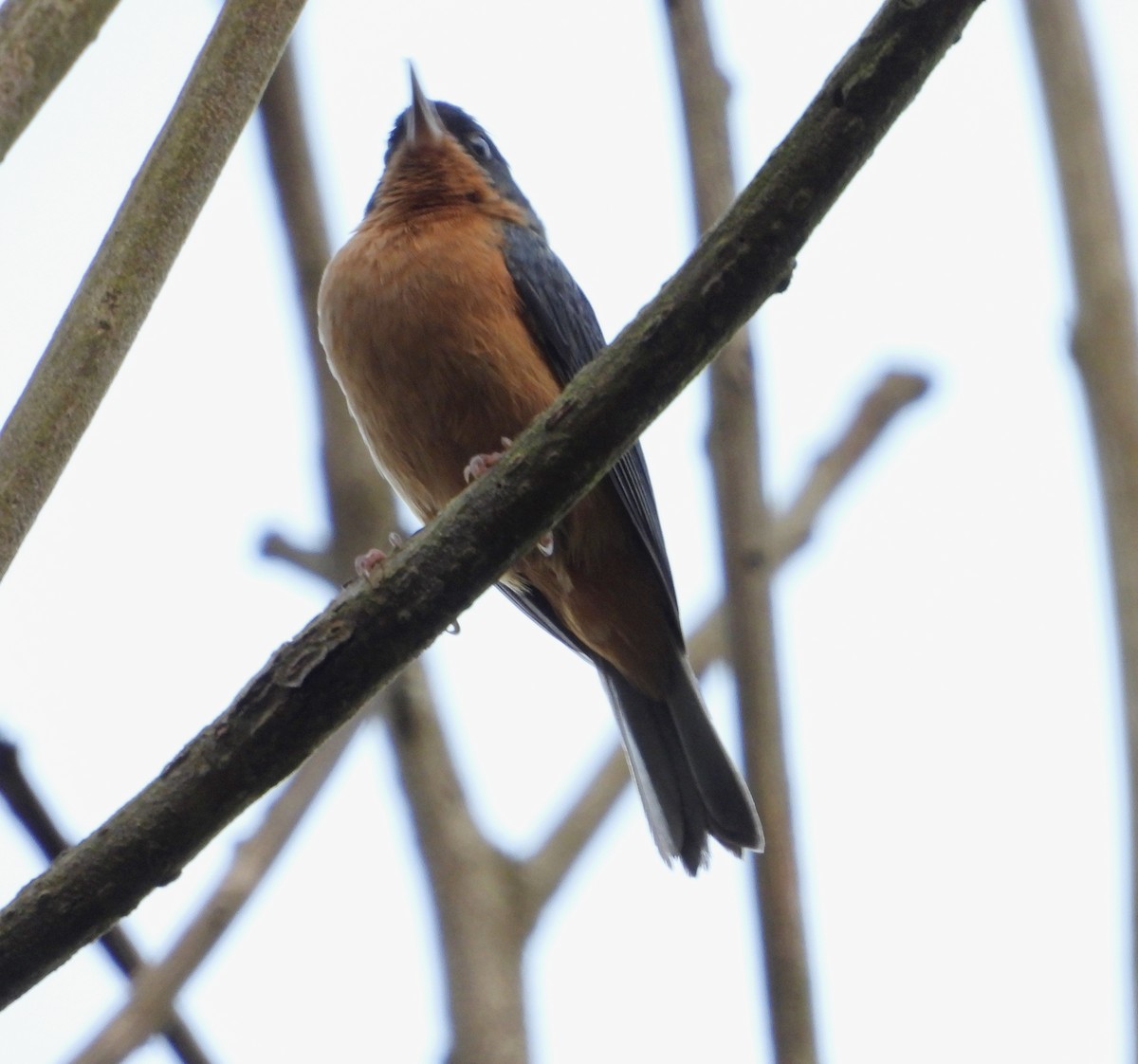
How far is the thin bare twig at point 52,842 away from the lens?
2.44m

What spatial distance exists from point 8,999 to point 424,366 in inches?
122

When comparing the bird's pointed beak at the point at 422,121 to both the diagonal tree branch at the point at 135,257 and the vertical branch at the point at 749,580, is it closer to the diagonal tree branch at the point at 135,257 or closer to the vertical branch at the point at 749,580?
the vertical branch at the point at 749,580

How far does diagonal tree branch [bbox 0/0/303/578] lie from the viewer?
274cm

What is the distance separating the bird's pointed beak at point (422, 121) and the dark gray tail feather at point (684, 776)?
102 inches

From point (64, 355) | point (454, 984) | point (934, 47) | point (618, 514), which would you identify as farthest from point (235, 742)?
point (618, 514)

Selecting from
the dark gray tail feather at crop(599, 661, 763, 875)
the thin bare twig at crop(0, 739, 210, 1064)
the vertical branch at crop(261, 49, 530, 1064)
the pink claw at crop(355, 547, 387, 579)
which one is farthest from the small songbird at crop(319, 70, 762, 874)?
the thin bare twig at crop(0, 739, 210, 1064)

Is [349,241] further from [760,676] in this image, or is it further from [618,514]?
[760,676]

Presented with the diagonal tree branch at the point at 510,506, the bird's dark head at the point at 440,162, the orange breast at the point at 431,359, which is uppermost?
the bird's dark head at the point at 440,162

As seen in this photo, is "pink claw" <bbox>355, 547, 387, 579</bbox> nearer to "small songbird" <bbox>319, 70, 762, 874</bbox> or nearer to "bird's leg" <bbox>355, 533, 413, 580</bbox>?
"bird's leg" <bbox>355, 533, 413, 580</bbox>

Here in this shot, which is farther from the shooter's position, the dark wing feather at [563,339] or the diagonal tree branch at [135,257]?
the dark wing feather at [563,339]

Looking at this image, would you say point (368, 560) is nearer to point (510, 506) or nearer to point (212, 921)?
point (212, 921)

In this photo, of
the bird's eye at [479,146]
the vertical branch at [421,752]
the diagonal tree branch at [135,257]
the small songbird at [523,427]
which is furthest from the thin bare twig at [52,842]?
the bird's eye at [479,146]

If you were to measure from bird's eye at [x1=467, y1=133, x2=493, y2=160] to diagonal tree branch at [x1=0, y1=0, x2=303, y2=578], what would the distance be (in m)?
3.36

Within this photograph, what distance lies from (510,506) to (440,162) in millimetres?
3852
